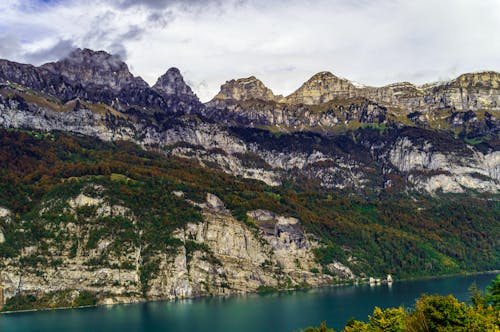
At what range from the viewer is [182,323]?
145 meters

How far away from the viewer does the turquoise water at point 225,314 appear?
460 feet

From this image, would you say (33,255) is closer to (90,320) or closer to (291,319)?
(90,320)

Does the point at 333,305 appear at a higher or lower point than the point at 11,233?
lower

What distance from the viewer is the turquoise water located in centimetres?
14025

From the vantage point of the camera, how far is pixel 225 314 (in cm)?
15762

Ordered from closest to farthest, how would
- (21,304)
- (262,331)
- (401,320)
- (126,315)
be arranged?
1. (401,320)
2. (262,331)
3. (126,315)
4. (21,304)

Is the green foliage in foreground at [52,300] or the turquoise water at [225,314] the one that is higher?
the green foliage in foreground at [52,300]

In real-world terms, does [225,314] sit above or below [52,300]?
below

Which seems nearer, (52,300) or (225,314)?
(225,314)

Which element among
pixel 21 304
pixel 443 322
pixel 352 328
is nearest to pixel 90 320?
pixel 21 304

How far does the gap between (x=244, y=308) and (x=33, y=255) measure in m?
70.7

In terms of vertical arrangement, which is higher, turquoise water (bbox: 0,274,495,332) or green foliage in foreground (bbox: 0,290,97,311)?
green foliage in foreground (bbox: 0,290,97,311)

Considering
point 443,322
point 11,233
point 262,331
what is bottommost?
point 262,331

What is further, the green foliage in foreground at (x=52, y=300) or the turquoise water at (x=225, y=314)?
the green foliage in foreground at (x=52, y=300)
